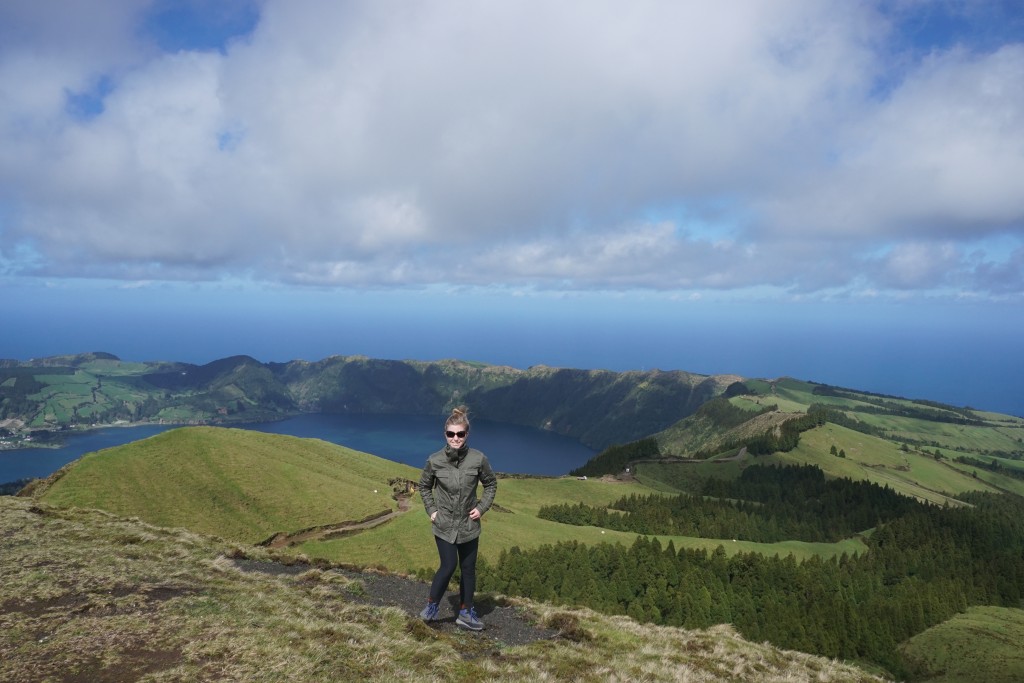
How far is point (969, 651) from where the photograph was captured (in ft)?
162

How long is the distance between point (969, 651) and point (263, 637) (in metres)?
64.4

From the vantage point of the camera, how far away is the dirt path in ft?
157

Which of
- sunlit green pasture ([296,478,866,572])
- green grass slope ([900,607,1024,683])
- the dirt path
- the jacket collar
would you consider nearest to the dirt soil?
the jacket collar

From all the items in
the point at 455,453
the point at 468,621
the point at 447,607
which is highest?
the point at 455,453

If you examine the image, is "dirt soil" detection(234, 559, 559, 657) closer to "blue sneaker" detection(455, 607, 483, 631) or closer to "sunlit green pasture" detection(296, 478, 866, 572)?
"blue sneaker" detection(455, 607, 483, 631)

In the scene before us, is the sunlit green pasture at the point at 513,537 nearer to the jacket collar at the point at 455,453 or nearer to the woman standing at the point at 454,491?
the woman standing at the point at 454,491

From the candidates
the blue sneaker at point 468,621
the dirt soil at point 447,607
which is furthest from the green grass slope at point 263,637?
the blue sneaker at point 468,621

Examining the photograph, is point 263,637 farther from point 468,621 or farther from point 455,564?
point 468,621

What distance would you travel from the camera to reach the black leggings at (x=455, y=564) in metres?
14.9

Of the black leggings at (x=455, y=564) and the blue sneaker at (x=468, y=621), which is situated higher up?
the black leggings at (x=455, y=564)

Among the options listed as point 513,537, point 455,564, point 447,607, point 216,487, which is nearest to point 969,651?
point 513,537

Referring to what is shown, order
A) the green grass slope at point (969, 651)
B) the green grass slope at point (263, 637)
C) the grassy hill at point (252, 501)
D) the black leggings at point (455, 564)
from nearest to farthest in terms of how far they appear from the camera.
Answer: the green grass slope at point (263, 637) → the black leggings at point (455, 564) → the green grass slope at point (969, 651) → the grassy hill at point (252, 501)

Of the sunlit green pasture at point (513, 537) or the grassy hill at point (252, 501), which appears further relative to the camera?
the sunlit green pasture at point (513, 537)

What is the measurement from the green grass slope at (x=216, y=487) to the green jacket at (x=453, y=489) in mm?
40360
